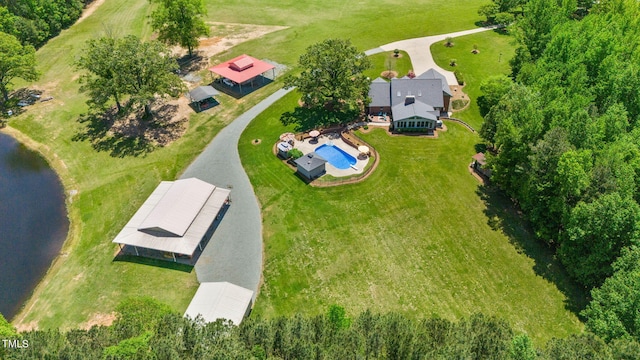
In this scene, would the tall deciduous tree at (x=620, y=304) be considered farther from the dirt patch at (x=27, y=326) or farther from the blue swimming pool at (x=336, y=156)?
the dirt patch at (x=27, y=326)

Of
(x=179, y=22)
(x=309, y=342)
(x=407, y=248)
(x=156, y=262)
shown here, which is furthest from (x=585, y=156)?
(x=179, y=22)

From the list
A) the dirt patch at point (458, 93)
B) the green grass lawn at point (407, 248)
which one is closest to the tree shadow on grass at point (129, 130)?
the green grass lawn at point (407, 248)

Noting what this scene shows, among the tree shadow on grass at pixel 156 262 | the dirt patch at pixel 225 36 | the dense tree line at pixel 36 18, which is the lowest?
the tree shadow on grass at pixel 156 262

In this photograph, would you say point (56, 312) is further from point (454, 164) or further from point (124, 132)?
point (454, 164)

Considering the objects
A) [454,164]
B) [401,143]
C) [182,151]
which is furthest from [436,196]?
[182,151]

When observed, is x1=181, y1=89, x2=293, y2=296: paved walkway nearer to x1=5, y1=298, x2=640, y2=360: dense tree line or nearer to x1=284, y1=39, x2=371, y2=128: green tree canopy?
x1=284, y1=39, x2=371, y2=128: green tree canopy

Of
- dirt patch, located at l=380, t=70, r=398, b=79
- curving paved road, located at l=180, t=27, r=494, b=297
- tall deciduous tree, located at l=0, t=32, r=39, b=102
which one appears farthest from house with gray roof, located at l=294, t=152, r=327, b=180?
tall deciduous tree, located at l=0, t=32, r=39, b=102
